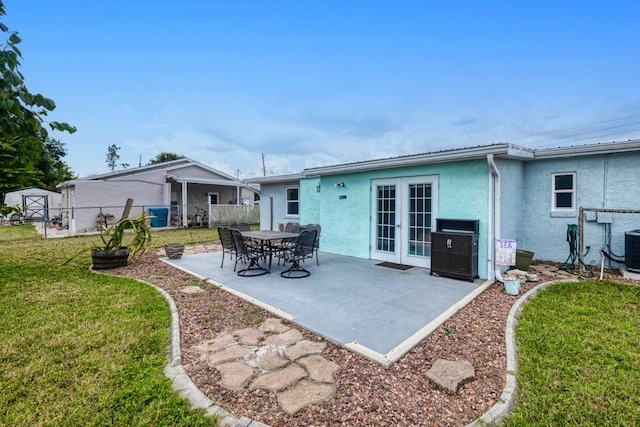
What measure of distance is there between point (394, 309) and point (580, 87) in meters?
14.8

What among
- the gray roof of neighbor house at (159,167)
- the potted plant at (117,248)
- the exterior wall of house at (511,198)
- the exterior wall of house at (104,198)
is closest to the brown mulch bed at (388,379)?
the exterior wall of house at (511,198)

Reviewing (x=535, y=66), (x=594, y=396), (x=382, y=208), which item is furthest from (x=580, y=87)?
(x=594, y=396)

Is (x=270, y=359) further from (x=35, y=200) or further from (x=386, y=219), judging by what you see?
(x=35, y=200)

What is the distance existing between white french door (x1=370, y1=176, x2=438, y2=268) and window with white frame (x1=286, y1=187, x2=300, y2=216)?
15.0 feet

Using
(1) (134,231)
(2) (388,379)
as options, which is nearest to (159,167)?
(1) (134,231)

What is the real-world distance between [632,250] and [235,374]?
805 centimetres

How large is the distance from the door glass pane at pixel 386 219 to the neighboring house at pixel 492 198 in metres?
0.03

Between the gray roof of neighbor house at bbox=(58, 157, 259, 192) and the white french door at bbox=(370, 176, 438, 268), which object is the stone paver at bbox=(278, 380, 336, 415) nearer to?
the white french door at bbox=(370, 176, 438, 268)

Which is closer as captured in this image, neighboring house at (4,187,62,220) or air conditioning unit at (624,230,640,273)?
air conditioning unit at (624,230,640,273)

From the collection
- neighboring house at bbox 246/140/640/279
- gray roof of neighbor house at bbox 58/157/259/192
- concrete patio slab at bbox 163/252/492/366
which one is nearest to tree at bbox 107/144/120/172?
gray roof of neighbor house at bbox 58/157/259/192

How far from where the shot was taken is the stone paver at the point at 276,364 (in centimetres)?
261

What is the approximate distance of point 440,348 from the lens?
340 centimetres

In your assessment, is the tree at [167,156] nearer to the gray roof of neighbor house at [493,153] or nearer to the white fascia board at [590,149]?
the gray roof of neighbor house at [493,153]

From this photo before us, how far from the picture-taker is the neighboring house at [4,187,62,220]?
973 inches
